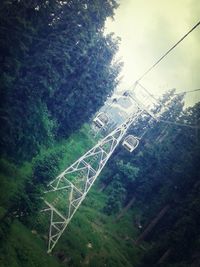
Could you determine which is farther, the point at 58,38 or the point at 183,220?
the point at 183,220

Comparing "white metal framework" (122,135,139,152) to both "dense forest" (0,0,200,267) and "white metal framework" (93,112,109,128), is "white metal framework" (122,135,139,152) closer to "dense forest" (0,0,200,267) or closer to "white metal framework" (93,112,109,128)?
"white metal framework" (93,112,109,128)

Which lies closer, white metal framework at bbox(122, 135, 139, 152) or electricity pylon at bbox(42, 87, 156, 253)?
electricity pylon at bbox(42, 87, 156, 253)

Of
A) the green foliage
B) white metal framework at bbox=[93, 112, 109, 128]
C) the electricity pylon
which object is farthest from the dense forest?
white metal framework at bbox=[93, 112, 109, 128]

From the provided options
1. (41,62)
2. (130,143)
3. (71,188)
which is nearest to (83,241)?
(71,188)

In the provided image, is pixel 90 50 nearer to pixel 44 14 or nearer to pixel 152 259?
pixel 44 14

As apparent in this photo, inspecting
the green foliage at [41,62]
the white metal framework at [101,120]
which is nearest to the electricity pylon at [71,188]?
the white metal framework at [101,120]

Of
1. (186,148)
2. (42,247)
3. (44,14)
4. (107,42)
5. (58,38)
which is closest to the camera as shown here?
(42,247)

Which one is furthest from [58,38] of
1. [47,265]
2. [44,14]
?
[47,265]
